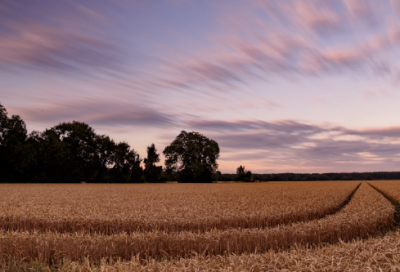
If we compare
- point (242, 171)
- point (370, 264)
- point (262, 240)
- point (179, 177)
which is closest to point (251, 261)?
point (370, 264)

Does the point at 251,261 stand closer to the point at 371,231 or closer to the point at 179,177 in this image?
the point at 371,231

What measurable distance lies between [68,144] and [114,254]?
68.2 m

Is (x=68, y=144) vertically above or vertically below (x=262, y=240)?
above

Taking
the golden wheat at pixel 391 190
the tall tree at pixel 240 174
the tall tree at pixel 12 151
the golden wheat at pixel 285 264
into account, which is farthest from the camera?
the tall tree at pixel 240 174

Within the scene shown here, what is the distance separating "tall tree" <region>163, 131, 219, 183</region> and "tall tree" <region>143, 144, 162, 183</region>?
220 inches

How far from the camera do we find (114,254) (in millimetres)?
8281

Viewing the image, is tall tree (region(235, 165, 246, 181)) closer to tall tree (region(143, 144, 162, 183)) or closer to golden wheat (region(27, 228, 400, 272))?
tall tree (region(143, 144, 162, 183))

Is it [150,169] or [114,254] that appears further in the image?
[150,169]

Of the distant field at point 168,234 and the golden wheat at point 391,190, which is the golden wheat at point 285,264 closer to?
the distant field at point 168,234

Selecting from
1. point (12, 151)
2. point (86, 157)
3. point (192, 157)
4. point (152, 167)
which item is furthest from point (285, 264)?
point (152, 167)

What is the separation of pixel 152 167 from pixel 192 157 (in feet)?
43.3

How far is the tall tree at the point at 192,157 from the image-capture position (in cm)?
8056

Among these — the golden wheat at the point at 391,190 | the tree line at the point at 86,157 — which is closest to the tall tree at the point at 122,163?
the tree line at the point at 86,157

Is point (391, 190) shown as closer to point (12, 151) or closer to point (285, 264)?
point (285, 264)
